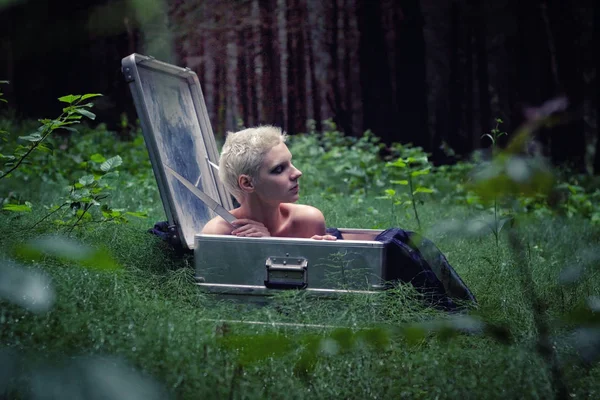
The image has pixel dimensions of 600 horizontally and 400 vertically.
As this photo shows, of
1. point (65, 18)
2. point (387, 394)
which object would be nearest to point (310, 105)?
point (387, 394)

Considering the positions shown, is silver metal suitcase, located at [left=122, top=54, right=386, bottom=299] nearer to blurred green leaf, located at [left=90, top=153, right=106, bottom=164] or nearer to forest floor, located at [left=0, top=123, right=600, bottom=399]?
forest floor, located at [left=0, top=123, right=600, bottom=399]

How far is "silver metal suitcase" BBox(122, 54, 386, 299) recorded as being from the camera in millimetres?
2463

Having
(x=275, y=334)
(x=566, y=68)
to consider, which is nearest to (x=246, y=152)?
(x=275, y=334)

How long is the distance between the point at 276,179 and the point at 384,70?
5249 mm

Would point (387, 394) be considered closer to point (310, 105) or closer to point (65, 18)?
point (65, 18)

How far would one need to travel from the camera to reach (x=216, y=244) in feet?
8.31

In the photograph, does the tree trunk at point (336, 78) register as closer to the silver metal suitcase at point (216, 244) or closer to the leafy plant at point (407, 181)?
the leafy plant at point (407, 181)

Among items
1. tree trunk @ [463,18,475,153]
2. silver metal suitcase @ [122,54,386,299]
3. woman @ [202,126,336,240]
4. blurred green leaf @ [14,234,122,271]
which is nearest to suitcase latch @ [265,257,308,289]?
silver metal suitcase @ [122,54,386,299]

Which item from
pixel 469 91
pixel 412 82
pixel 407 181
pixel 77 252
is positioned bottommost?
pixel 407 181

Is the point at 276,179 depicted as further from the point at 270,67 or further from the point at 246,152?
the point at 270,67

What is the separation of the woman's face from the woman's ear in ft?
0.07

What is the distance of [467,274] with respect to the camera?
327 centimetres

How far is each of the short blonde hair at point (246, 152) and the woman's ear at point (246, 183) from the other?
2cm

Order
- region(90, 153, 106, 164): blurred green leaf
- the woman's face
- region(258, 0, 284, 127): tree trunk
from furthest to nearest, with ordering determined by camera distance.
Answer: region(258, 0, 284, 127): tree trunk, region(90, 153, 106, 164): blurred green leaf, the woman's face
